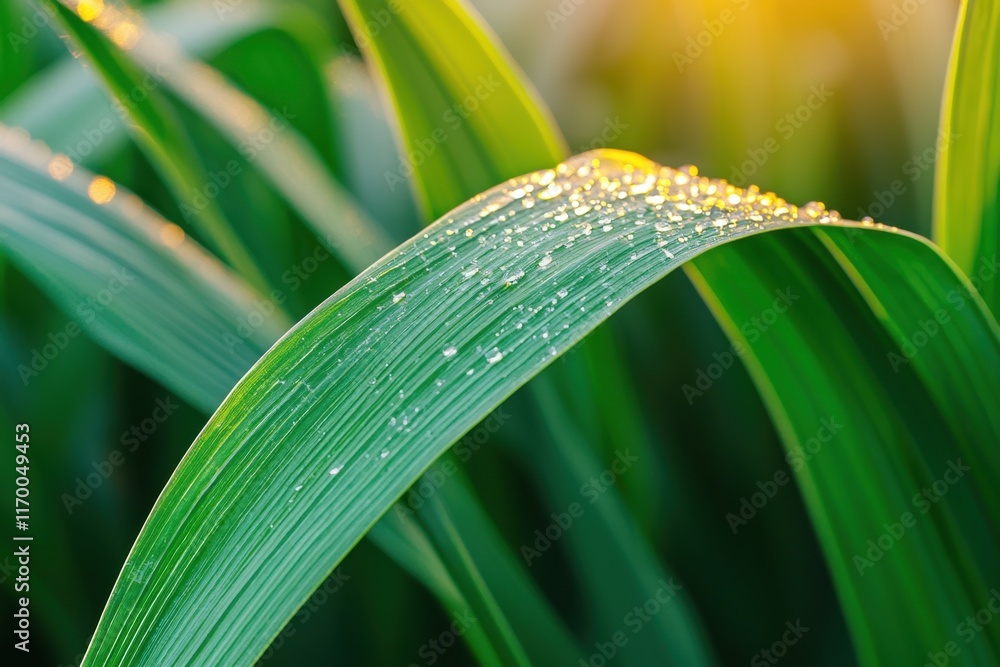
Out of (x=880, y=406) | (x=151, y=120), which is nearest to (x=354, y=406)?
(x=880, y=406)

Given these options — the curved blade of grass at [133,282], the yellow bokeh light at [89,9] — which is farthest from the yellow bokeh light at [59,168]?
the yellow bokeh light at [89,9]

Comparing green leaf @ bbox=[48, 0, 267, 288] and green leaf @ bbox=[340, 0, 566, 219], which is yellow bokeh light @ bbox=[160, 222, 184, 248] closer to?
green leaf @ bbox=[48, 0, 267, 288]

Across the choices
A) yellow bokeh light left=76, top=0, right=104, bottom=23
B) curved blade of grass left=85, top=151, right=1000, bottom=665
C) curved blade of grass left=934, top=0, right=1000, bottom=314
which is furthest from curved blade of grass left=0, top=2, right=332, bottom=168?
curved blade of grass left=934, top=0, right=1000, bottom=314

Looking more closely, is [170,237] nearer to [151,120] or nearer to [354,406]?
[151,120]

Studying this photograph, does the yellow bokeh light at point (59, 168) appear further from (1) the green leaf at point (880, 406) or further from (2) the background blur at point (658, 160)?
(1) the green leaf at point (880, 406)

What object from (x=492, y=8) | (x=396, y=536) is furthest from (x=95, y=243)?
(x=492, y=8)

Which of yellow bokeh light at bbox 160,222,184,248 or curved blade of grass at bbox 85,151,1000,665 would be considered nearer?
curved blade of grass at bbox 85,151,1000,665

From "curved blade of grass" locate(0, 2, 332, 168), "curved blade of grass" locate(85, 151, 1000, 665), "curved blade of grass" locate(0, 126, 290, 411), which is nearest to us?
"curved blade of grass" locate(85, 151, 1000, 665)
